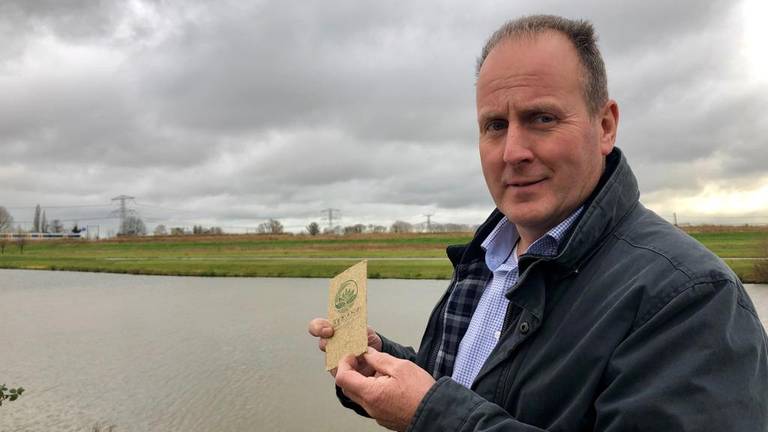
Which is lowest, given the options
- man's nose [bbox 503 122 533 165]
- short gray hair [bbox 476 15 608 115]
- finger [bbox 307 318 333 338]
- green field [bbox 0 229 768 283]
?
green field [bbox 0 229 768 283]

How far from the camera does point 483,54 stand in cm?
215

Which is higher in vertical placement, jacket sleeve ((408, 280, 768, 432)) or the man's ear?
the man's ear

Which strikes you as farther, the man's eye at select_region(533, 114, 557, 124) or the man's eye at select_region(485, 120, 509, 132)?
the man's eye at select_region(485, 120, 509, 132)

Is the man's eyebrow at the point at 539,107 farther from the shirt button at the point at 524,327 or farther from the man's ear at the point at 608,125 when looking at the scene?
the shirt button at the point at 524,327

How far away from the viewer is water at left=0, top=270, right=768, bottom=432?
8352mm

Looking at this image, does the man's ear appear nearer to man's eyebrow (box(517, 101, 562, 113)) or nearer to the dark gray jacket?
the dark gray jacket

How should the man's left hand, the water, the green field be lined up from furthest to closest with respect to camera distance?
the green field, the water, the man's left hand

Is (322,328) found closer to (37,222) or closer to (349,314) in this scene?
(349,314)

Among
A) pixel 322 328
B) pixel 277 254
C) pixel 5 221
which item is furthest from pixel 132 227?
pixel 322 328

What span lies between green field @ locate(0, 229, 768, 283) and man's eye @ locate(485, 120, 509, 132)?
23.5 meters

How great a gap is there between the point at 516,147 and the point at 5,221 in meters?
152

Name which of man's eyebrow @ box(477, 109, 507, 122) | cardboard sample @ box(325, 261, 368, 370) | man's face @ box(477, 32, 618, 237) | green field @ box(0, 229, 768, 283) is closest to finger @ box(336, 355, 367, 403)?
cardboard sample @ box(325, 261, 368, 370)

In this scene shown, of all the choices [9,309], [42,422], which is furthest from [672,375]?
→ [9,309]

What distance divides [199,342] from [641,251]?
13043mm
